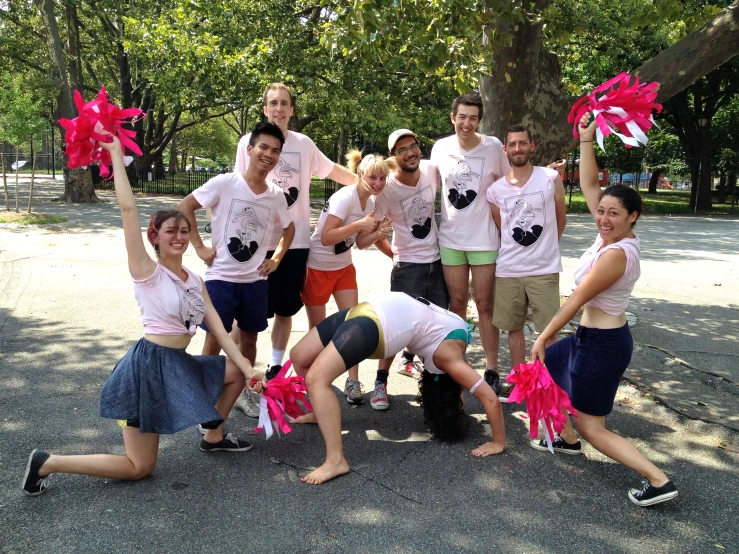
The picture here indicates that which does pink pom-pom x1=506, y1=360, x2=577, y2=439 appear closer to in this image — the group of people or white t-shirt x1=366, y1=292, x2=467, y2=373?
the group of people

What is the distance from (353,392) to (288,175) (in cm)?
170

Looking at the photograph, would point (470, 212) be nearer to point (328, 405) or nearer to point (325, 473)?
point (328, 405)

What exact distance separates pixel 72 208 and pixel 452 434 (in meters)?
17.4

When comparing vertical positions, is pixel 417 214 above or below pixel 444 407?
above

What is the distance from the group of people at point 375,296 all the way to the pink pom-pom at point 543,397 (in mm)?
71

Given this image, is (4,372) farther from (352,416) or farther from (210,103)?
(210,103)

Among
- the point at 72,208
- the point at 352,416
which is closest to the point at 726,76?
the point at 72,208

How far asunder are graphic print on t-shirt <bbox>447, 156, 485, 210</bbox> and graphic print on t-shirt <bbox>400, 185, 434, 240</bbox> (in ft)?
0.64

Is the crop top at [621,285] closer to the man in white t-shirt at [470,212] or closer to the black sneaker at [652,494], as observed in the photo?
the black sneaker at [652,494]

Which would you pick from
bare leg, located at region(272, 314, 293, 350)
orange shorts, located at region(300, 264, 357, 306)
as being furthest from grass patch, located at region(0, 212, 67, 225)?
orange shorts, located at region(300, 264, 357, 306)

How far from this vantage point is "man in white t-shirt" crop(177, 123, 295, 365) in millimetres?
4109

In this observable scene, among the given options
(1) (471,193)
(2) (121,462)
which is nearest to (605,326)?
(1) (471,193)

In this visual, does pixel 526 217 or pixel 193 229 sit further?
pixel 526 217

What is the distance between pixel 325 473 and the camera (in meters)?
3.50
